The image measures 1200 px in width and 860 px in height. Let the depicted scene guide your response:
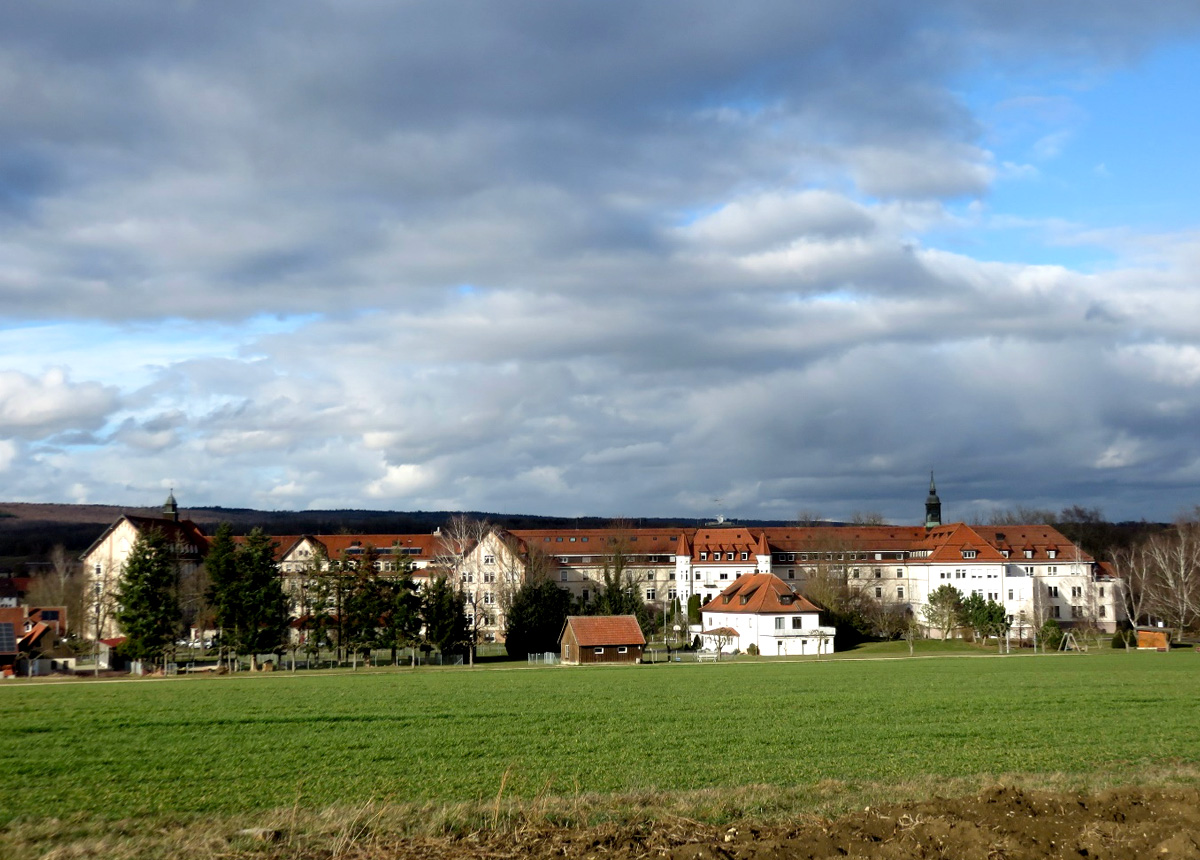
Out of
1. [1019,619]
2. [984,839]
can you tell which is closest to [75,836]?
[984,839]

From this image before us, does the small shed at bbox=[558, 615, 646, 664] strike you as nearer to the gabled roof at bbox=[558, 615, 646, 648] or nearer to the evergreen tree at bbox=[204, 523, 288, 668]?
the gabled roof at bbox=[558, 615, 646, 648]

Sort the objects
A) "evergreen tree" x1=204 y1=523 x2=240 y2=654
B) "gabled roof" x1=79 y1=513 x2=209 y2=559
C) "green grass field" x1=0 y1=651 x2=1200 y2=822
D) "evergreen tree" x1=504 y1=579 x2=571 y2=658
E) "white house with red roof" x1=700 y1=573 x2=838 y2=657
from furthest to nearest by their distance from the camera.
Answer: "gabled roof" x1=79 y1=513 x2=209 y2=559
"white house with red roof" x1=700 y1=573 x2=838 y2=657
"evergreen tree" x1=504 y1=579 x2=571 y2=658
"evergreen tree" x1=204 y1=523 x2=240 y2=654
"green grass field" x1=0 y1=651 x2=1200 y2=822

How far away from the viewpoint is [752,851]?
11.5m

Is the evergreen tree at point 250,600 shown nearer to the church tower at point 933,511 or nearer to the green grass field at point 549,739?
the green grass field at point 549,739

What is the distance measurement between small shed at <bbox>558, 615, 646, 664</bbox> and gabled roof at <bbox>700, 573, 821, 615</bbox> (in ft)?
55.2

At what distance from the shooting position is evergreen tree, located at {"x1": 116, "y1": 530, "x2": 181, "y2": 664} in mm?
67438

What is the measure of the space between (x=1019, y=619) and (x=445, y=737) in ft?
311

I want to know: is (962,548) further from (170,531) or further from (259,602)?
(170,531)

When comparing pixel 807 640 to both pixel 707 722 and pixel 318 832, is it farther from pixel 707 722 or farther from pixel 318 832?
pixel 318 832

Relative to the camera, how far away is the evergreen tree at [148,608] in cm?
6744

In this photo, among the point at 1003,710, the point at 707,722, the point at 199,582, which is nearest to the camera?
the point at 707,722

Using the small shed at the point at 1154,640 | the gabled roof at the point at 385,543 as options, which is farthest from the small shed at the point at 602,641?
the gabled roof at the point at 385,543

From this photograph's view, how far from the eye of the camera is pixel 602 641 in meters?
73.8

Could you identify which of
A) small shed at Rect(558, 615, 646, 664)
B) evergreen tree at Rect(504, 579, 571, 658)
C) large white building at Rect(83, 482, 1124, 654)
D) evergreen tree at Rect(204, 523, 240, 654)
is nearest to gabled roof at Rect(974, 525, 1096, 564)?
large white building at Rect(83, 482, 1124, 654)
